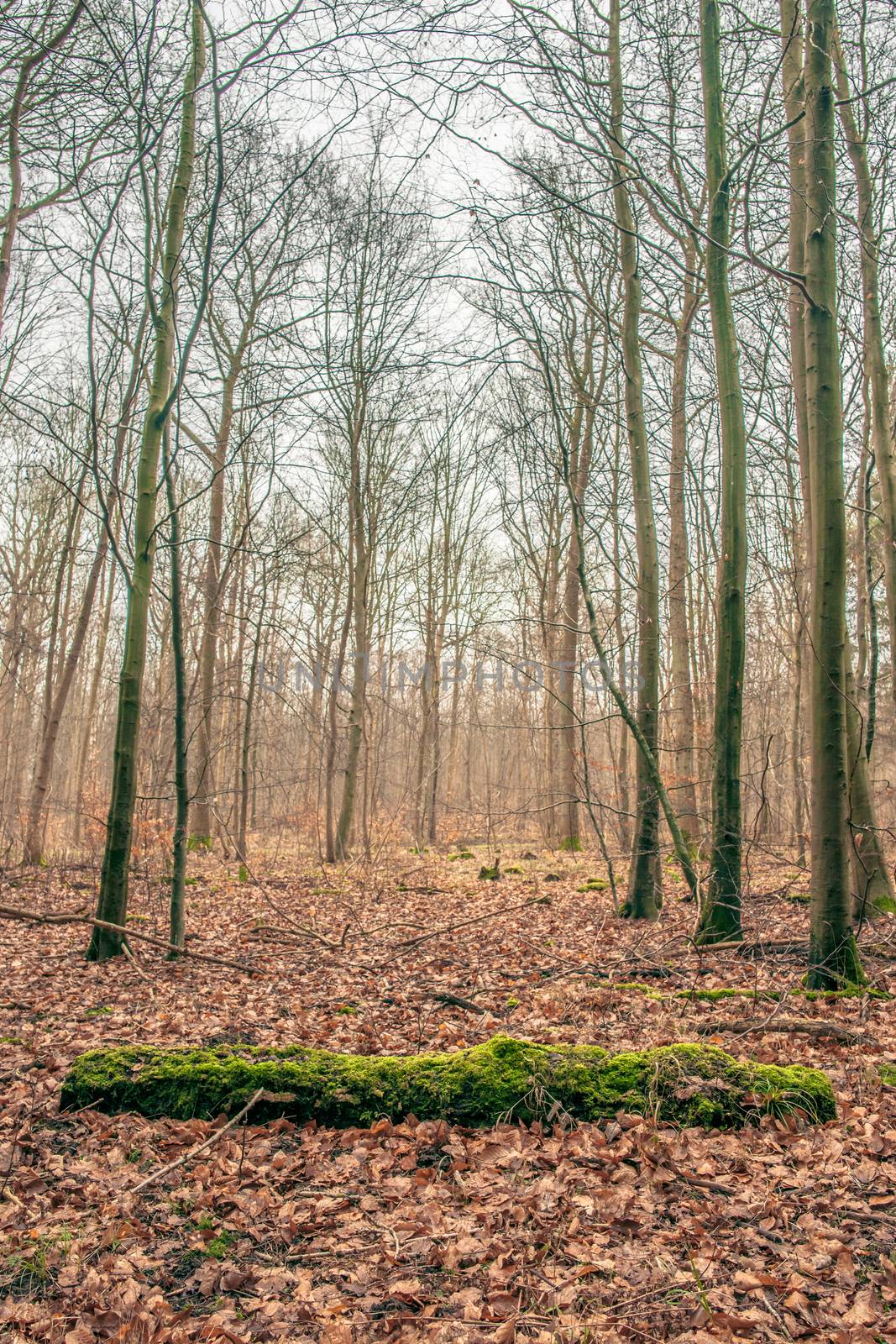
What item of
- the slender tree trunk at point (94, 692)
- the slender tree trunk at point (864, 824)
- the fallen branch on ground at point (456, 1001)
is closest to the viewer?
the fallen branch on ground at point (456, 1001)

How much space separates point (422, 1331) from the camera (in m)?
Result: 2.38

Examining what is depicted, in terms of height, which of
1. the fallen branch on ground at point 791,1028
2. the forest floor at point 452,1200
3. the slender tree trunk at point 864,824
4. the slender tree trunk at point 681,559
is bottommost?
the forest floor at point 452,1200

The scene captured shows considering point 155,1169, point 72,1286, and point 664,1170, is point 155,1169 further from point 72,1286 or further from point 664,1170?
point 664,1170

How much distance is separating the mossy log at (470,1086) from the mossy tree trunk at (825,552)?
5.50 ft

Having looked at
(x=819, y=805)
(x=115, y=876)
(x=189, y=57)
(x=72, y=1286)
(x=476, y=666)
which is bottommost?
(x=72, y=1286)

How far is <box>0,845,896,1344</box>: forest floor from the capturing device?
2.45 meters

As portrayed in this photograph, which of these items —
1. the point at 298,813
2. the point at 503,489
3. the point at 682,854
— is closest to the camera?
the point at 682,854

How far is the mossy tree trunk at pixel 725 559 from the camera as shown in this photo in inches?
257

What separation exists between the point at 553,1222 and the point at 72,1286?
169 centimetres

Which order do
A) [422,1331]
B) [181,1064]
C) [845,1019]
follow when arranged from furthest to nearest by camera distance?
1. [845,1019]
2. [181,1064]
3. [422,1331]

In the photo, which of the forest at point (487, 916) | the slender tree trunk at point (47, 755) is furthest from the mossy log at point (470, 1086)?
the slender tree trunk at point (47, 755)

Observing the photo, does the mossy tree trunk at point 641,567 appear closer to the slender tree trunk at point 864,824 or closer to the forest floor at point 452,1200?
the slender tree trunk at point 864,824

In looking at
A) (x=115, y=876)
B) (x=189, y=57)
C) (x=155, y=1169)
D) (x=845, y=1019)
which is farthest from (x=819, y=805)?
(x=189, y=57)

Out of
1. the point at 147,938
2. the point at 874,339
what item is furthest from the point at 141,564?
the point at 874,339
